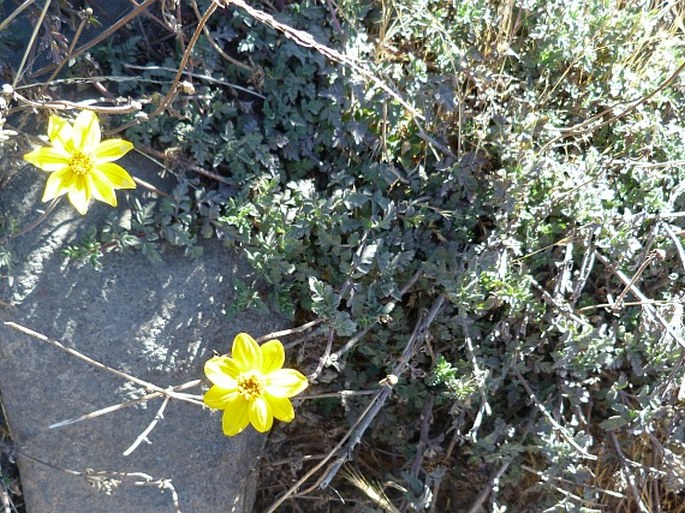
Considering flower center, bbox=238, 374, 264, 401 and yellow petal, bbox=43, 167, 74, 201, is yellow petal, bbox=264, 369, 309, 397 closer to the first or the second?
flower center, bbox=238, 374, 264, 401

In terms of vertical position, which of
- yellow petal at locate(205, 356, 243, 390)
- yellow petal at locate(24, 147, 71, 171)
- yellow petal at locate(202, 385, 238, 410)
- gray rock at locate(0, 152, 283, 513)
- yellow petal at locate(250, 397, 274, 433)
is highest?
yellow petal at locate(24, 147, 71, 171)

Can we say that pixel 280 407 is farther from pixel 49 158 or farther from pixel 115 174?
pixel 49 158

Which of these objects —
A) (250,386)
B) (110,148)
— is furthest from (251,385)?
(110,148)

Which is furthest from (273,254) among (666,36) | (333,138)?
(666,36)

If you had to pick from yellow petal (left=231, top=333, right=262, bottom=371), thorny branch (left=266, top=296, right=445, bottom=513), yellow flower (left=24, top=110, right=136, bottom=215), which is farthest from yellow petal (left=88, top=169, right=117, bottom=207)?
thorny branch (left=266, top=296, right=445, bottom=513)

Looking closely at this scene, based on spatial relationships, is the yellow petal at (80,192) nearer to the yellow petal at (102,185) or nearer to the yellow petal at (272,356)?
the yellow petal at (102,185)

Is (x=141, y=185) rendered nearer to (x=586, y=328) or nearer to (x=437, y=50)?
(x=437, y=50)

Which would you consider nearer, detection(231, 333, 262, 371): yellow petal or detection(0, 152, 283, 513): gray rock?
detection(231, 333, 262, 371): yellow petal
